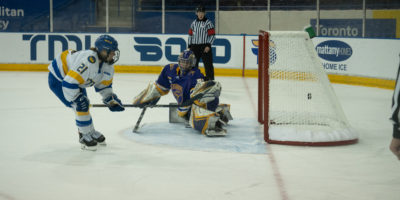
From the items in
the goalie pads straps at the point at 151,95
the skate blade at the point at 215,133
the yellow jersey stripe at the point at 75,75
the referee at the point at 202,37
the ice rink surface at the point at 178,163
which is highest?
the referee at the point at 202,37

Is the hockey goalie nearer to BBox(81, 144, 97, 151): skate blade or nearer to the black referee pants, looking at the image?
BBox(81, 144, 97, 151): skate blade

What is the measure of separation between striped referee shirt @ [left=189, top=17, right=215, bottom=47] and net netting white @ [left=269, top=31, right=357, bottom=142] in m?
2.73

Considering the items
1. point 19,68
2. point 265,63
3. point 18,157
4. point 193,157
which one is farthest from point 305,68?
point 19,68

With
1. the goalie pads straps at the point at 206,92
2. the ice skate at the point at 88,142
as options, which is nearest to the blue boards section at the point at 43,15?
the goalie pads straps at the point at 206,92

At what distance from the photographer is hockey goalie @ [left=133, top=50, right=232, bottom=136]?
17.2 feet

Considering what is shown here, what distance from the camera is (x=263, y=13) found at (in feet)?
40.2

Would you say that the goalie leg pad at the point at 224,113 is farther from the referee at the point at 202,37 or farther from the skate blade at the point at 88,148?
the referee at the point at 202,37

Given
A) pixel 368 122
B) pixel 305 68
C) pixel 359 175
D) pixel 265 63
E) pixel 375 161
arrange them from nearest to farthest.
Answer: pixel 359 175 → pixel 375 161 → pixel 265 63 → pixel 305 68 → pixel 368 122

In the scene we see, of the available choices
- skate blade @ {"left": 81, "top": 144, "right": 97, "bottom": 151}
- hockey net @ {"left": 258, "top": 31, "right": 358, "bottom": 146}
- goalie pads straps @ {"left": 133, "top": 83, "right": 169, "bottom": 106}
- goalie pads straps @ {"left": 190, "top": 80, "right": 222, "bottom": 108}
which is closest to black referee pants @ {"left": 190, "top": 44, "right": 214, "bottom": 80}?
hockey net @ {"left": 258, "top": 31, "right": 358, "bottom": 146}

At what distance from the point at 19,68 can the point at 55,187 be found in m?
8.59

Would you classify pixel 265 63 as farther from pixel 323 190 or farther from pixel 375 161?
pixel 323 190

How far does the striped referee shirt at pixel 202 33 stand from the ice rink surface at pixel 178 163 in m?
2.54

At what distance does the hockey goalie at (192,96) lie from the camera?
5230mm

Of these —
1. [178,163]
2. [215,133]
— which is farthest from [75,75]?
[215,133]
